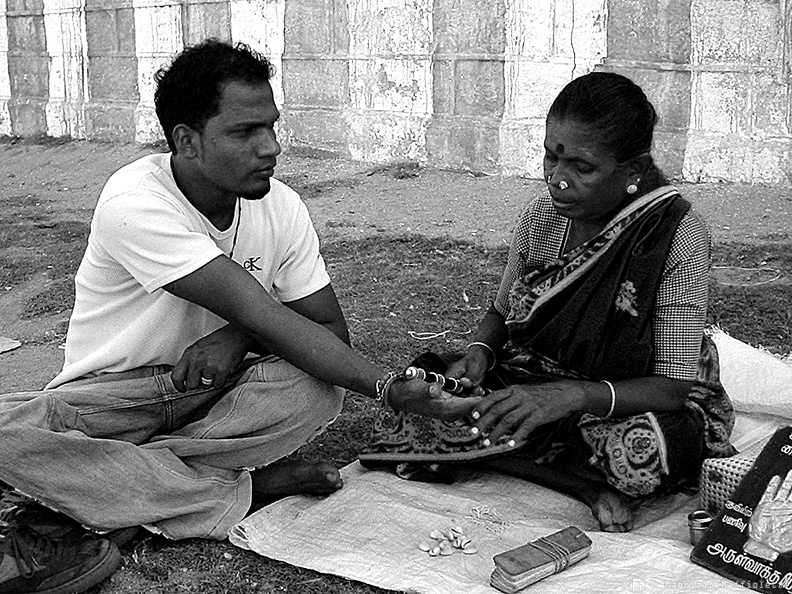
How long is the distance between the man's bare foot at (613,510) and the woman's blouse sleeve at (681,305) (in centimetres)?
39

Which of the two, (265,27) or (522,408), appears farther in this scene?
(265,27)

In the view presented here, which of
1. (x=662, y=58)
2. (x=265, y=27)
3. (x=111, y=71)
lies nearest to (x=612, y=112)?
(x=662, y=58)

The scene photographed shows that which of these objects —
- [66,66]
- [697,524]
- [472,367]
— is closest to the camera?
[697,524]

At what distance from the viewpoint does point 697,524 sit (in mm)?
2926

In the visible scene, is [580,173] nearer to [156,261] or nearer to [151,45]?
[156,261]

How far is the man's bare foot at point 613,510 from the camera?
310 centimetres

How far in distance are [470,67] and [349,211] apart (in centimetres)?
175

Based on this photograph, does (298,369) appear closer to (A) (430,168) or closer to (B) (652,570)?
(B) (652,570)

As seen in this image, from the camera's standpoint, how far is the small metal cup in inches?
115

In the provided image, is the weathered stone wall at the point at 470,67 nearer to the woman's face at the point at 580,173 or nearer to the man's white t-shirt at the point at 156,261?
the woman's face at the point at 580,173

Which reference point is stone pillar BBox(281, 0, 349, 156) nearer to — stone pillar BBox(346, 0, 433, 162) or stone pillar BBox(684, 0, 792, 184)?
stone pillar BBox(346, 0, 433, 162)

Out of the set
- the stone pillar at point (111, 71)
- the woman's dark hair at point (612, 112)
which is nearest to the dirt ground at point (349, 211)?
the stone pillar at point (111, 71)

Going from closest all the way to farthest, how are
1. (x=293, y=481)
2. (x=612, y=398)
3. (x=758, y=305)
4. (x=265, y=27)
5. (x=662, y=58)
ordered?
1. (x=612, y=398)
2. (x=293, y=481)
3. (x=758, y=305)
4. (x=662, y=58)
5. (x=265, y=27)

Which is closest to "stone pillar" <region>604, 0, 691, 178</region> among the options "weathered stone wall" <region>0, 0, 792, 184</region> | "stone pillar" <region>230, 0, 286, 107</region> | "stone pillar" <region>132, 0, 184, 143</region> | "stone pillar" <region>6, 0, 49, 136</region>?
"weathered stone wall" <region>0, 0, 792, 184</region>
